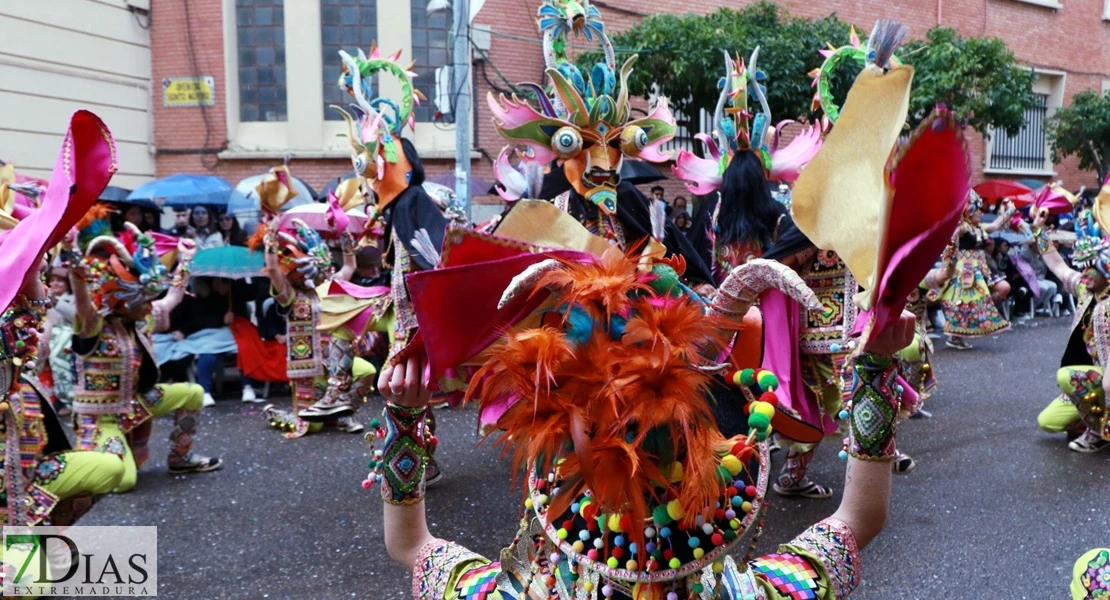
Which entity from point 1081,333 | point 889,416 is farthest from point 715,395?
point 1081,333

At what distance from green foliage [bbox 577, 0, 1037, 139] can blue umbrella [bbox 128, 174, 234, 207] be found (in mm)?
4642

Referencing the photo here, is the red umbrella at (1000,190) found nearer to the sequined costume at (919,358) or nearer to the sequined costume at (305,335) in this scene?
the sequined costume at (919,358)

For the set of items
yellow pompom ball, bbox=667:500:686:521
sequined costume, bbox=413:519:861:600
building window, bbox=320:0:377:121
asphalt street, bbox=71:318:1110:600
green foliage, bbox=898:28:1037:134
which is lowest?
asphalt street, bbox=71:318:1110:600

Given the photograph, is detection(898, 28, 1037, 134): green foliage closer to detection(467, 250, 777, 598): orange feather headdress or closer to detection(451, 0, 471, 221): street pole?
detection(451, 0, 471, 221): street pole

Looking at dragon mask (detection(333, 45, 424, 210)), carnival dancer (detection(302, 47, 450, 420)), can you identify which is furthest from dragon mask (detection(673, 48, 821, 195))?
dragon mask (detection(333, 45, 424, 210))

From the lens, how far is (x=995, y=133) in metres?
18.6

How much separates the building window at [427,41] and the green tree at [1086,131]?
1145cm

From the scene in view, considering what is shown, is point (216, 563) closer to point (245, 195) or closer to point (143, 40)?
point (245, 195)

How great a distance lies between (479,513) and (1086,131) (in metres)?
16.0

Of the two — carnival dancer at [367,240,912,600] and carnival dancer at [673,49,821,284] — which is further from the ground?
carnival dancer at [673,49,821,284]

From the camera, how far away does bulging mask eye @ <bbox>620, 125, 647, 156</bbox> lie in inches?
182

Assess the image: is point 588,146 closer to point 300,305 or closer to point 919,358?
point 919,358

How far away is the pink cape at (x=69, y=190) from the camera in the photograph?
2326mm

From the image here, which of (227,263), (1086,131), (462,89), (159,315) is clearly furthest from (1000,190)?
(159,315)
